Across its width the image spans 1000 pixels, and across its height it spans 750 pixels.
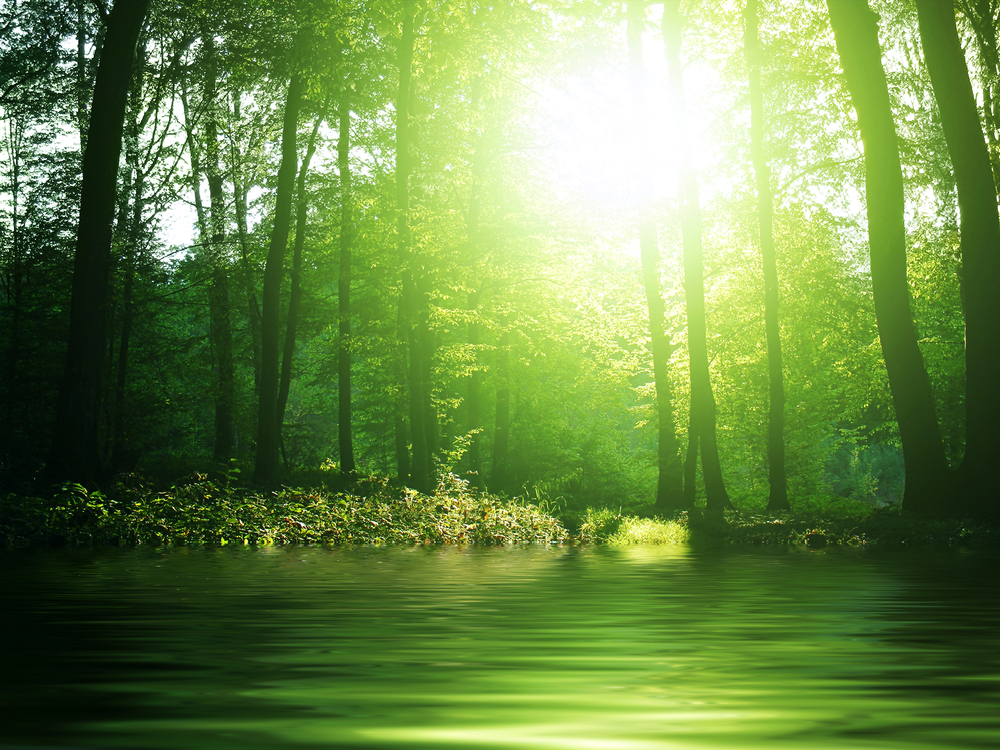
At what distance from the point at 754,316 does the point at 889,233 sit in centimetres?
1266

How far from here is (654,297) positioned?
2467 centimetres

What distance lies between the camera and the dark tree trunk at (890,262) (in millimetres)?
14688

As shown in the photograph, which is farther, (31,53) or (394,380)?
(394,380)

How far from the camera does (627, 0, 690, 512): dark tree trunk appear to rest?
2239cm

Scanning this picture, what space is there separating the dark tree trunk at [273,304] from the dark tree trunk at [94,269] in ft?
19.7

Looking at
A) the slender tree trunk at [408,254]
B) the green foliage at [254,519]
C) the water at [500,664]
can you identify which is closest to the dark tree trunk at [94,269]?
the green foliage at [254,519]

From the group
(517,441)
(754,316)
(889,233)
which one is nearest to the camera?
(889,233)

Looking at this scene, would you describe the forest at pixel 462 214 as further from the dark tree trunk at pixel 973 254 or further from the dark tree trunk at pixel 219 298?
the dark tree trunk at pixel 973 254

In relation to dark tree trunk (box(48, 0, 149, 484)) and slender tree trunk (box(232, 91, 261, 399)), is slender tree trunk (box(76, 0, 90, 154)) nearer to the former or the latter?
slender tree trunk (box(232, 91, 261, 399))

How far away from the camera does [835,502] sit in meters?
33.1

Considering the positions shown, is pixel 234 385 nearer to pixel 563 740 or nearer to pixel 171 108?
pixel 171 108

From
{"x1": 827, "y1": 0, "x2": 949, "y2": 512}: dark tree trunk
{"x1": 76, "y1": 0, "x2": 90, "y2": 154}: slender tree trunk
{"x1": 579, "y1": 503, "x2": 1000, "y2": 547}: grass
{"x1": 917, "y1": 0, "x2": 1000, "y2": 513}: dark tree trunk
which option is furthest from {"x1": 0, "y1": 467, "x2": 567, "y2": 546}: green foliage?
{"x1": 76, "y1": 0, "x2": 90, "y2": 154}: slender tree trunk

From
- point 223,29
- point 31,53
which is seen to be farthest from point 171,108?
point 223,29

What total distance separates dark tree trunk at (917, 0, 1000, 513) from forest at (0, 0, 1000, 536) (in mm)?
3664
